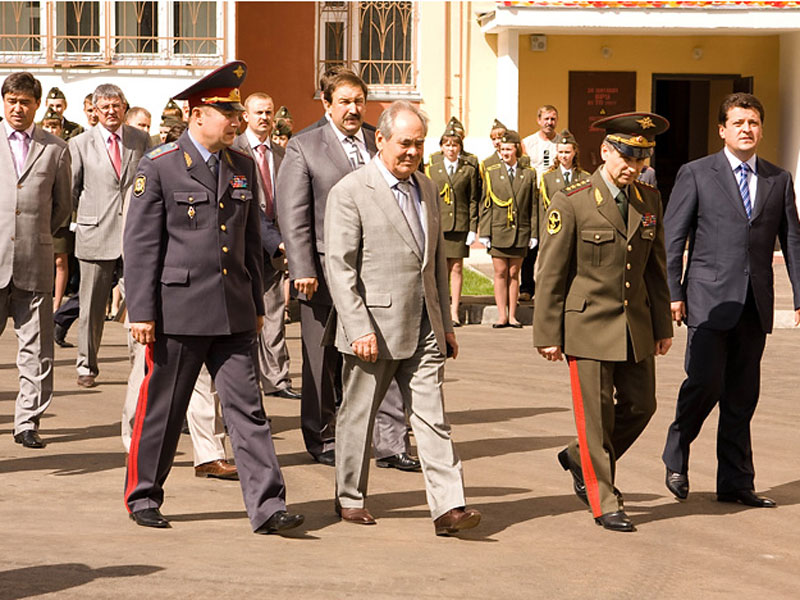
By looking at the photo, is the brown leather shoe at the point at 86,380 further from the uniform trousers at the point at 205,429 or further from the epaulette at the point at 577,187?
the epaulette at the point at 577,187

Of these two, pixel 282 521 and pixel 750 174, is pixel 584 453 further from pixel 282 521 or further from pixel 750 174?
pixel 750 174

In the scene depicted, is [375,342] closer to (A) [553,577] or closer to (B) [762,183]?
(A) [553,577]

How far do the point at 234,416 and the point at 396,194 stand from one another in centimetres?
123

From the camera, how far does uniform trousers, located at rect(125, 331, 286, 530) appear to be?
22.0ft

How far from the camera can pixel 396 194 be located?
22.8 feet

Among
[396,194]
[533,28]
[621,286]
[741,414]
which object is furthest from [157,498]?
[533,28]

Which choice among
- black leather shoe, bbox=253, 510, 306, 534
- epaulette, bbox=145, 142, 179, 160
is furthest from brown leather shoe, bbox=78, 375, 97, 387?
black leather shoe, bbox=253, 510, 306, 534

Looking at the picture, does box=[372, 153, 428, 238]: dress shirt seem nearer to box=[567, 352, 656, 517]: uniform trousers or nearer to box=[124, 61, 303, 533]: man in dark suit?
box=[124, 61, 303, 533]: man in dark suit

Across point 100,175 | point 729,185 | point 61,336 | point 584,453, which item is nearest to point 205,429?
point 584,453

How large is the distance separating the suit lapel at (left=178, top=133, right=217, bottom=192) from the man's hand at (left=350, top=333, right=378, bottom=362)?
960 millimetres

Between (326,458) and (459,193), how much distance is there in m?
7.46

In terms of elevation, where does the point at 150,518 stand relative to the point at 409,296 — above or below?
below

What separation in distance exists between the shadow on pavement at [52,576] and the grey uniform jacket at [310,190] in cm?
267

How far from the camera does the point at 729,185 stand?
25.2 feet
